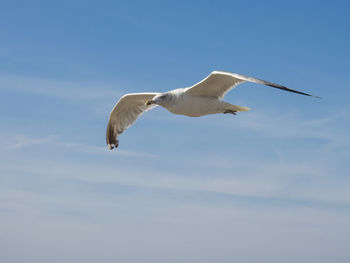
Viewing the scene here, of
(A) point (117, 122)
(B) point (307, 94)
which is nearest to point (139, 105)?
(A) point (117, 122)

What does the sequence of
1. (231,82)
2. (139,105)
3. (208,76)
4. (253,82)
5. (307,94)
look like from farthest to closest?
(139,105)
(231,82)
(208,76)
(253,82)
(307,94)

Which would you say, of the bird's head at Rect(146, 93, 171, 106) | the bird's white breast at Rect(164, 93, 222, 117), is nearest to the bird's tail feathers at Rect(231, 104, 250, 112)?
the bird's white breast at Rect(164, 93, 222, 117)

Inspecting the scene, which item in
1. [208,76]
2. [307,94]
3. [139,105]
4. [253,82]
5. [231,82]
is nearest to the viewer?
[307,94]

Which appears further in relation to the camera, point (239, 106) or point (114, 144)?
point (114, 144)

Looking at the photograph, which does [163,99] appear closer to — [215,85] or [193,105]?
[193,105]

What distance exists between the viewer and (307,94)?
33.7ft

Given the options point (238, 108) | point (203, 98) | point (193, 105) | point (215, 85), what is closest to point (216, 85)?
point (215, 85)

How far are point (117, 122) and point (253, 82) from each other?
7062 millimetres

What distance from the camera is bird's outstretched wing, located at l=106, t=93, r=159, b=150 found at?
16305mm

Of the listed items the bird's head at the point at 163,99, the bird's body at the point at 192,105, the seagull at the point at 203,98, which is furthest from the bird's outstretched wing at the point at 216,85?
Result: the bird's head at the point at 163,99

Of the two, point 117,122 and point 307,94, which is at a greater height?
point 117,122

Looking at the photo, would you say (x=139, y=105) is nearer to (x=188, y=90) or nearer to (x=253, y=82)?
(x=188, y=90)

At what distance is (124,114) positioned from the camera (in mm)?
16984

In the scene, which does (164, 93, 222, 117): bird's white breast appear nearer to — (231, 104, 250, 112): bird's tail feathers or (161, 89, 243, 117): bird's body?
(161, 89, 243, 117): bird's body
